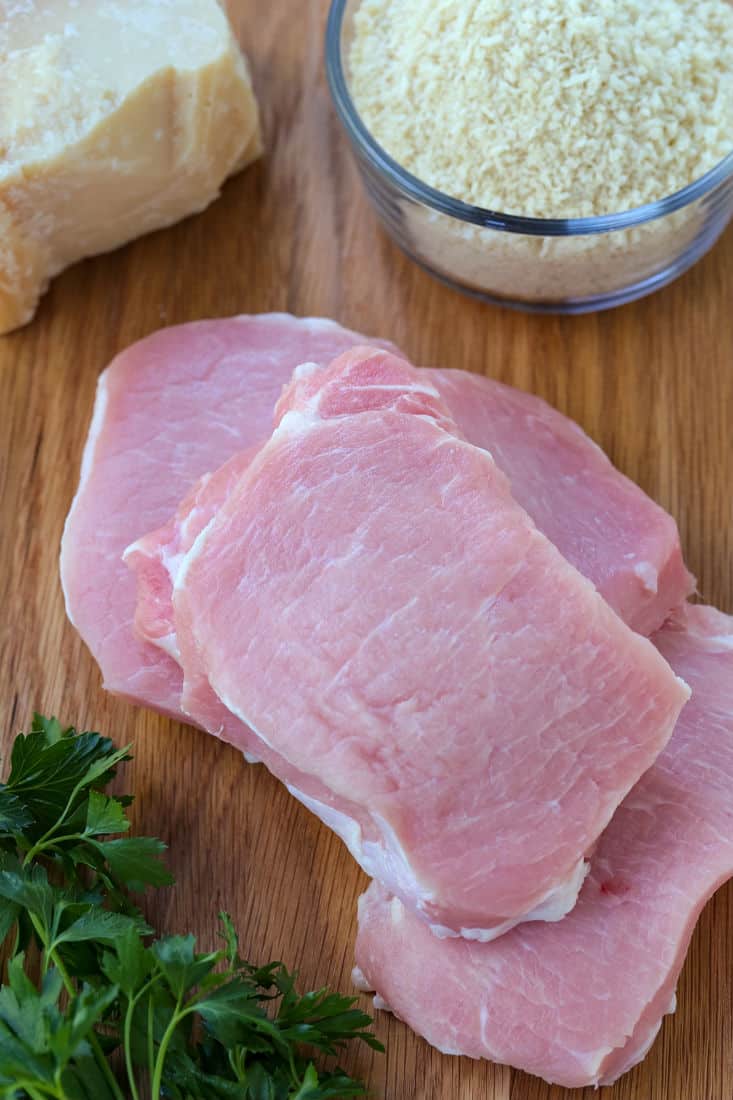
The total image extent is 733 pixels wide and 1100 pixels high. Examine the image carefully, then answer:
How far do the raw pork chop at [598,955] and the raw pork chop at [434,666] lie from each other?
0.34 feet

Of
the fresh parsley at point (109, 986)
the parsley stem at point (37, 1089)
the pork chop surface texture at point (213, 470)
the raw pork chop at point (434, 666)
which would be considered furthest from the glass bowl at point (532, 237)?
the parsley stem at point (37, 1089)

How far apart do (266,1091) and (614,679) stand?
2.80ft

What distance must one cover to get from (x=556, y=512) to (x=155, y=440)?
80 centimetres

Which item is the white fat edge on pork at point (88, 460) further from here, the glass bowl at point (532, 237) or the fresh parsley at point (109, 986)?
the glass bowl at point (532, 237)

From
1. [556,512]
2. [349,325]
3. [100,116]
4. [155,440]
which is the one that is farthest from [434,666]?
[100,116]

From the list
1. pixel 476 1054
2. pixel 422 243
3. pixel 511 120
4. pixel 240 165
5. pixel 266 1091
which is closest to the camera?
pixel 266 1091

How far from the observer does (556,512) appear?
227 cm

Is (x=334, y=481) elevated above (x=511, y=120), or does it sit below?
below

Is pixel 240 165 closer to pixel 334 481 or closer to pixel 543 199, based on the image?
pixel 543 199

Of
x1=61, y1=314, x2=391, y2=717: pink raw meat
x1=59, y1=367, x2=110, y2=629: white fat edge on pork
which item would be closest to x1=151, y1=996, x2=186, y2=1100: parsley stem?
x1=61, y1=314, x2=391, y2=717: pink raw meat

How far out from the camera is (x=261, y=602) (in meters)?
1.96

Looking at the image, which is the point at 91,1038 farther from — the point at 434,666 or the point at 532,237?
the point at 532,237

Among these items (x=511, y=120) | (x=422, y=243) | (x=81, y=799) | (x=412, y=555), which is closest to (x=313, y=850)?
(x=81, y=799)

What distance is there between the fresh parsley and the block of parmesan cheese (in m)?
1.01
